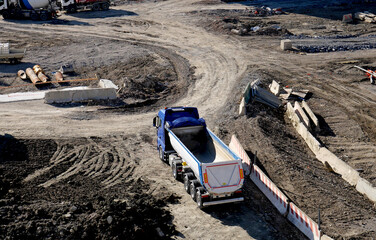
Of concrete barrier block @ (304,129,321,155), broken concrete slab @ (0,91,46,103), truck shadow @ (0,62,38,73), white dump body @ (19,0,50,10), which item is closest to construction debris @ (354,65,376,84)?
concrete barrier block @ (304,129,321,155)

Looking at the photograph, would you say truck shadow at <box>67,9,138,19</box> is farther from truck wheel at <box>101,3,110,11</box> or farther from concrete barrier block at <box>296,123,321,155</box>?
concrete barrier block at <box>296,123,321,155</box>

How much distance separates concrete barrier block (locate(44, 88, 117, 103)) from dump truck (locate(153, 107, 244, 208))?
24.5 feet

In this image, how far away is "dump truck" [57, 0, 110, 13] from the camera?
152 feet

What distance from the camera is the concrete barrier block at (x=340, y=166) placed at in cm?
1819

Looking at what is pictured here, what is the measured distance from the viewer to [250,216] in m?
15.2

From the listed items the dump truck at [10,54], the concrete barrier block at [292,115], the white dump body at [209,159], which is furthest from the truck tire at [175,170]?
the dump truck at [10,54]

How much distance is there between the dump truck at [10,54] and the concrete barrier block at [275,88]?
1830 cm

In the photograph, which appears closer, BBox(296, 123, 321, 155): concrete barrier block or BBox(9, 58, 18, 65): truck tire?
BBox(296, 123, 321, 155): concrete barrier block

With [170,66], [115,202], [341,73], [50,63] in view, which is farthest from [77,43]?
[115,202]

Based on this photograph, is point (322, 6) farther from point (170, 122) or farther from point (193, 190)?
point (193, 190)

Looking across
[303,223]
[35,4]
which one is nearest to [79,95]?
[303,223]

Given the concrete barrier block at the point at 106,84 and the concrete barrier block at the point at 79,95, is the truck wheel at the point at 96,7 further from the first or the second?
the concrete barrier block at the point at 79,95

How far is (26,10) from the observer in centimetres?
4406

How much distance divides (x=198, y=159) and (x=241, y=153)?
216 cm
